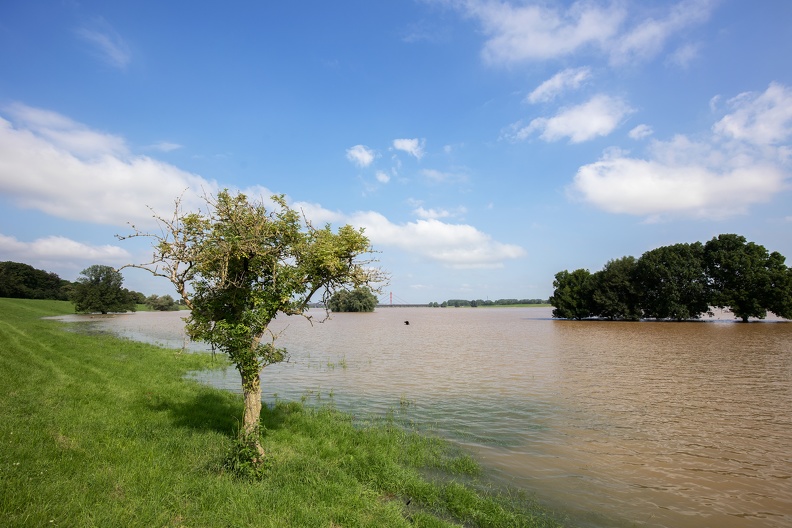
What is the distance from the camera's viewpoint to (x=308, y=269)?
A: 11602mm

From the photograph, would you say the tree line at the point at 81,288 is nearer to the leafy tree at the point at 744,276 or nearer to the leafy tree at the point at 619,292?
the leafy tree at the point at 619,292

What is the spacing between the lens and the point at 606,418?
18.6m

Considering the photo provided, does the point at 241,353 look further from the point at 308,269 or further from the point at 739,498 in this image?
the point at 739,498

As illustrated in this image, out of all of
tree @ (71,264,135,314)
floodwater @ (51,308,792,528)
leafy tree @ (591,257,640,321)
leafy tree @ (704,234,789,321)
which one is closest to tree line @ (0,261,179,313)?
tree @ (71,264,135,314)

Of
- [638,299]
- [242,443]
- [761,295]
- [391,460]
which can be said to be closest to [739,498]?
[391,460]

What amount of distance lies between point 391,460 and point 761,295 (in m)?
101

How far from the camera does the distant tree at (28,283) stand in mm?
133875

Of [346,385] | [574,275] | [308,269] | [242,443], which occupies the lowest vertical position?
[346,385]

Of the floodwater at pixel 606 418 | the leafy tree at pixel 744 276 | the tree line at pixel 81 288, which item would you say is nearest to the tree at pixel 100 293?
the tree line at pixel 81 288

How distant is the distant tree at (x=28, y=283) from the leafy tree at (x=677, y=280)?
19007 cm

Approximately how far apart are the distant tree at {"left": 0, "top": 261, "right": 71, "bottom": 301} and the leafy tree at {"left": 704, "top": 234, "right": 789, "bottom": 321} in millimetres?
199528

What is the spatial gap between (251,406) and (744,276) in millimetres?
105514

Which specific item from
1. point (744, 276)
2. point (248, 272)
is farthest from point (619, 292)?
point (248, 272)

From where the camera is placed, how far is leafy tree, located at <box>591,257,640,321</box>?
10331 cm
